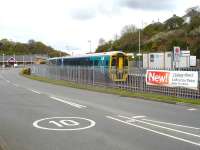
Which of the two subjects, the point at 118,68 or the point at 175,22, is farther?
the point at 175,22

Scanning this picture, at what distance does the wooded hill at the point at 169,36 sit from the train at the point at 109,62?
3414 centimetres

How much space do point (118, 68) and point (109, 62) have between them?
677 centimetres

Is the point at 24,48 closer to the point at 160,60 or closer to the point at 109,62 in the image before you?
the point at 160,60

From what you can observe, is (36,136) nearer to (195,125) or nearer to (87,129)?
(87,129)

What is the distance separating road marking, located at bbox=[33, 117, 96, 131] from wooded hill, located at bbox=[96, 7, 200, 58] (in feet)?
194

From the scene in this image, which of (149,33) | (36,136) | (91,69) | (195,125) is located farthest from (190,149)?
(149,33)

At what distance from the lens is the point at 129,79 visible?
2566 centimetres

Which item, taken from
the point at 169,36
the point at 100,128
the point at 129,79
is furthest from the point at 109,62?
the point at 169,36

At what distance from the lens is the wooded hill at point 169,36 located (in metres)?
80.8

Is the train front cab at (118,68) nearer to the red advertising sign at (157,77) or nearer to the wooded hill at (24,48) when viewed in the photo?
the red advertising sign at (157,77)

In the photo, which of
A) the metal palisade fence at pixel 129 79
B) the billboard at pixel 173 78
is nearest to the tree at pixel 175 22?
the metal palisade fence at pixel 129 79

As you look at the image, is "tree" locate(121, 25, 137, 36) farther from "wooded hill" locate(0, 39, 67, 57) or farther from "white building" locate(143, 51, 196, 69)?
"white building" locate(143, 51, 196, 69)

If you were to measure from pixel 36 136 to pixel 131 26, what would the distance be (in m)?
123

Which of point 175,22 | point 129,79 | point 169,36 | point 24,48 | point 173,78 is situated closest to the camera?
point 173,78
